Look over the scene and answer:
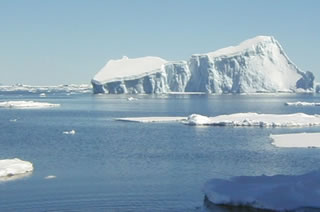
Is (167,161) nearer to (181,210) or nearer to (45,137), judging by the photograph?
(181,210)

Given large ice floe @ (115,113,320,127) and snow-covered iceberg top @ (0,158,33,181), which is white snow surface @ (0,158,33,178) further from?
large ice floe @ (115,113,320,127)

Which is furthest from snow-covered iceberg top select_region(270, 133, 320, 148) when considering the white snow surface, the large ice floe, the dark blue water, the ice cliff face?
the ice cliff face

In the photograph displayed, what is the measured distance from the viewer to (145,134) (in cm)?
3738

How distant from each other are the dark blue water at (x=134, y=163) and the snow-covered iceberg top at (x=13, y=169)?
0.47m

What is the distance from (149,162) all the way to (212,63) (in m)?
83.3

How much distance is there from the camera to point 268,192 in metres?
15.2

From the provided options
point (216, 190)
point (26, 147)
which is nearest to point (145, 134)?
point (26, 147)

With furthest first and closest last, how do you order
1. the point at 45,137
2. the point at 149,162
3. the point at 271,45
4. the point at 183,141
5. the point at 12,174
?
the point at 271,45, the point at 45,137, the point at 183,141, the point at 149,162, the point at 12,174

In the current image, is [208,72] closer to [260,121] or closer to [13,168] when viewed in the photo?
[260,121]

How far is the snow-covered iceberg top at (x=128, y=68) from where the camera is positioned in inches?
4114

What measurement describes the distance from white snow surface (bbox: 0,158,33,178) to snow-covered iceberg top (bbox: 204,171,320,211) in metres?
8.17

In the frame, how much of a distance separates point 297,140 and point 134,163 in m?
11.7

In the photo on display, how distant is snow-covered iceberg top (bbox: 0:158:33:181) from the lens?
2041 centimetres

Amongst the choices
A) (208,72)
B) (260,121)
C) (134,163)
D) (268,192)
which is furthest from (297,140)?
(208,72)
